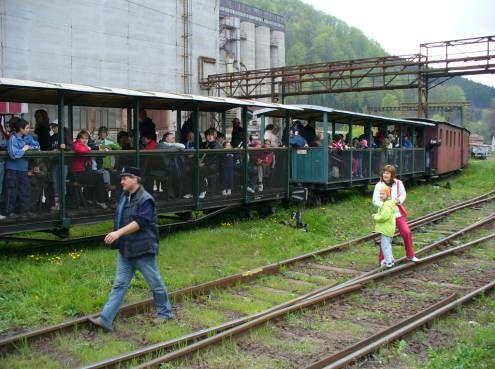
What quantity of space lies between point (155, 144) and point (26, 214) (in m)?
3.21

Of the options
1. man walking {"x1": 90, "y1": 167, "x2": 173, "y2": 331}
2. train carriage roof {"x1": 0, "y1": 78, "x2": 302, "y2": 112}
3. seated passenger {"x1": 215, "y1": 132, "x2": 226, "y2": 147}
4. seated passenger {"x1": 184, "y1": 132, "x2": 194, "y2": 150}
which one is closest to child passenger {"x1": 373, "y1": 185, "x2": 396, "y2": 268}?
train carriage roof {"x1": 0, "y1": 78, "x2": 302, "y2": 112}

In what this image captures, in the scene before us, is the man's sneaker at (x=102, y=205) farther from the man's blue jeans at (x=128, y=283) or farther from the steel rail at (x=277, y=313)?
the steel rail at (x=277, y=313)

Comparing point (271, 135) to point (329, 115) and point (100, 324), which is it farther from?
point (100, 324)

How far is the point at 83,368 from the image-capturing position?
5191 millimetres

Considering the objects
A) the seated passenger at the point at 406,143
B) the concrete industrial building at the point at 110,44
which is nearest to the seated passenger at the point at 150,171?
the seated passenger at the point at 406,143

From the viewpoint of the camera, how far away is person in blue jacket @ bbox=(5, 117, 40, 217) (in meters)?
8.52

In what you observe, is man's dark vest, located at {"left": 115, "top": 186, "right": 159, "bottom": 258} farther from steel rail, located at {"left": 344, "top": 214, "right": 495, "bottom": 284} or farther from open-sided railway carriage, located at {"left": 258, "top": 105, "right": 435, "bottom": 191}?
open-sided railway carriage, located at {"left": 258, "top": 105, "right": 435, "bottom": 191}

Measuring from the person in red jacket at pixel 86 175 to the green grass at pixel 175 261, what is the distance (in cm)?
94

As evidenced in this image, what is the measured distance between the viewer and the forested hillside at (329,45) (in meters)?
121

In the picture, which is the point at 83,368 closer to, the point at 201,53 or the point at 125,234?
the point at 125,234

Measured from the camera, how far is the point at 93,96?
33.7ft

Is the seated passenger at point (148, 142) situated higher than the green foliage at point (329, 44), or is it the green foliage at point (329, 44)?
the green foliage at point (329, 44)

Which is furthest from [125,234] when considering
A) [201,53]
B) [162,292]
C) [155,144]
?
[201,53]

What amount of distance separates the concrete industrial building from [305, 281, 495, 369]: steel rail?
2364cm
